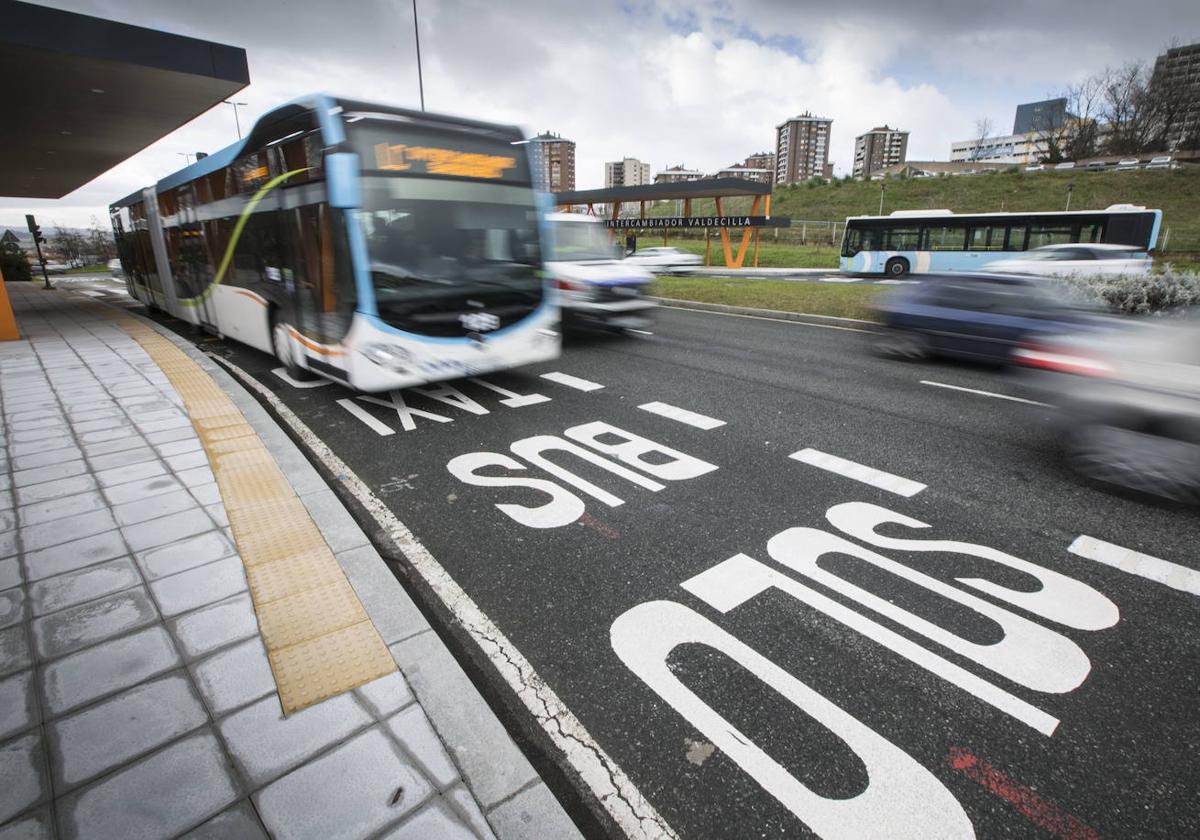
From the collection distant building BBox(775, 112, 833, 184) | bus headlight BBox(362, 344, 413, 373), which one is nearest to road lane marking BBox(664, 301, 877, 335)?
bus headlight BBox(362, 344, 413, 373)

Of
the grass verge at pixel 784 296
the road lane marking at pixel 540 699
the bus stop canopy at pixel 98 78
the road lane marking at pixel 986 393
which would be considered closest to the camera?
the road lane marking at pixel 540 699

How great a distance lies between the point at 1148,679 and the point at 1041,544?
1211 mm

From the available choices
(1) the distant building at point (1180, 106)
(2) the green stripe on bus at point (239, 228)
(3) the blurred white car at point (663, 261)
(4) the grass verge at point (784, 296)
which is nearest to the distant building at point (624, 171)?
(1) the distant building at point (1180, 106)

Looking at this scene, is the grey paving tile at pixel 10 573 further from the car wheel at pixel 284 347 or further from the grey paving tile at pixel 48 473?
the car wheel at pixel 284 347

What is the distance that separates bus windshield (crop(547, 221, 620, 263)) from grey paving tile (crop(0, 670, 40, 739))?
8.94m

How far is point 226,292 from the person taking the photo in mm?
8945

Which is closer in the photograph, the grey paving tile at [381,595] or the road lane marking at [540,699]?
the road lane marking at [540,699]

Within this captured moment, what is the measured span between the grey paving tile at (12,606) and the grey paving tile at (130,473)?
4.88ft

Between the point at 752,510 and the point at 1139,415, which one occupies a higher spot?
the point at 1139,415

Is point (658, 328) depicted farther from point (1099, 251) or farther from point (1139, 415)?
point (1099, 251)

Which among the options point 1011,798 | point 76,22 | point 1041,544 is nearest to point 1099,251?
point 1041,544

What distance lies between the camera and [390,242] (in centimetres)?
570

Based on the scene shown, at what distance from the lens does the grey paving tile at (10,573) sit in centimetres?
318

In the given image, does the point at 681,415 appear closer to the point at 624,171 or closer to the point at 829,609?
the point at 829,609
